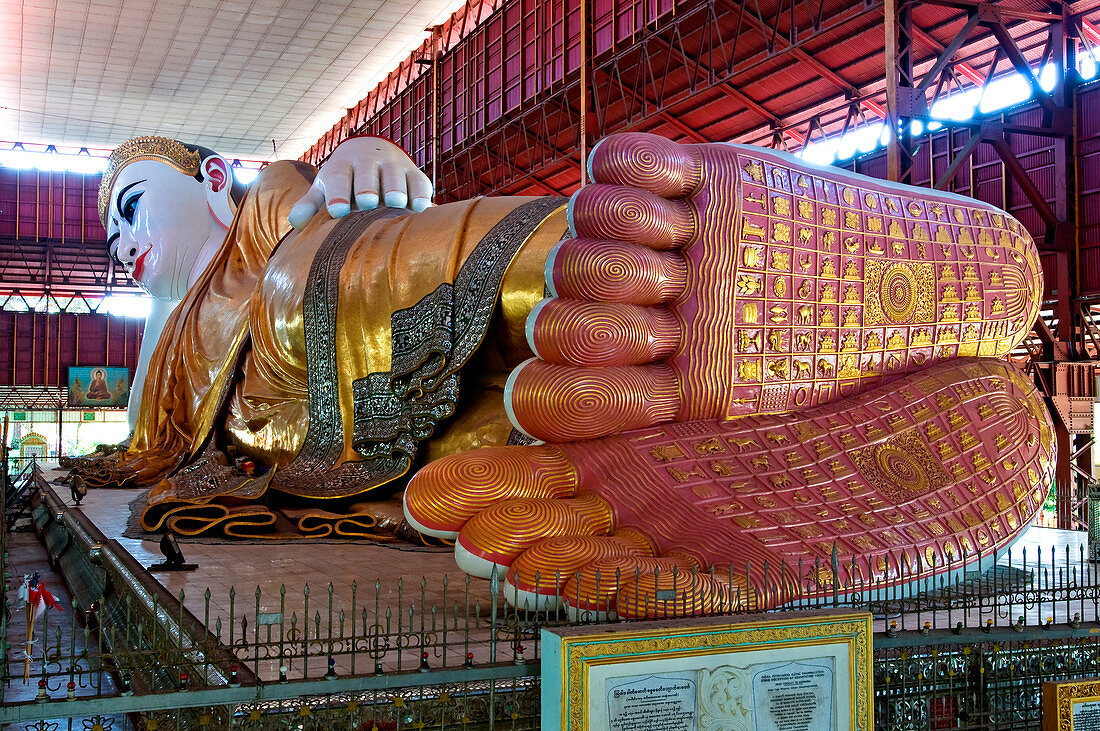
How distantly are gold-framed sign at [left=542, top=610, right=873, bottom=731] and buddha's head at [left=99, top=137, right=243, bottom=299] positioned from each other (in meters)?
7.24

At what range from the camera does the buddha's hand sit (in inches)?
229

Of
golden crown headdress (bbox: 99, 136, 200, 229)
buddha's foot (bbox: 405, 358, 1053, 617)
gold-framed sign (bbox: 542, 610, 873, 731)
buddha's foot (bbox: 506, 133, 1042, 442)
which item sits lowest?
gold-framed sign (bbox: 542, 610, 873, 731)

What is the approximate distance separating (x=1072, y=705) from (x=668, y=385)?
1.60 meters

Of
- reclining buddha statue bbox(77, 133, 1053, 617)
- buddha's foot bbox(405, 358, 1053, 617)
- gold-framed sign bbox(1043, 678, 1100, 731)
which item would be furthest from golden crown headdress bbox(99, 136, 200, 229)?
gold-framed sign bbox(1043, 678, 1100, 731)

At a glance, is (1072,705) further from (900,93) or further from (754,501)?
(900,93)

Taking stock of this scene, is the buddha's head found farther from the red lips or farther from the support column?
the support column

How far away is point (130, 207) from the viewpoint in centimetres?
885

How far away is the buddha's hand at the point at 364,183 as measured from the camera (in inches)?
229

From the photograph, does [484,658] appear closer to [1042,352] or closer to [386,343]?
[386,343]

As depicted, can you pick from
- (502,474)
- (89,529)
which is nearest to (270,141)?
(89,529)

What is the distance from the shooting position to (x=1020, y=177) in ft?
32.1

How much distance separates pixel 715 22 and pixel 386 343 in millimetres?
6633

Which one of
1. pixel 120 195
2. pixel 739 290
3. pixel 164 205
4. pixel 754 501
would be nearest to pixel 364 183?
pixel 739 290

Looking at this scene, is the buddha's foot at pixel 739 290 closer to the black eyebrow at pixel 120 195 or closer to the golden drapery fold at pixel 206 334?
the golden drapery fold at pixel 206 334
